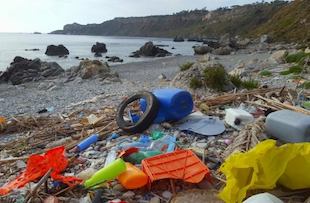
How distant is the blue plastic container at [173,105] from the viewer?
6.11m

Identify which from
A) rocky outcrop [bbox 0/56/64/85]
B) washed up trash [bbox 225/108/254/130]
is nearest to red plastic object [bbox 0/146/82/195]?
washed up trash [bbox 225/108/254/130]

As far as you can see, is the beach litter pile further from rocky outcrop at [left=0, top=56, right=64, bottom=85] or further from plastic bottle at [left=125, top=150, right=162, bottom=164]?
rocky outcrop at [left=0, top=56, right=64, bottom=85]

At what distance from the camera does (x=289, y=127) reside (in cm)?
446

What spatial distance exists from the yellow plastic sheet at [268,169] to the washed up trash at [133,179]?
1015 mm

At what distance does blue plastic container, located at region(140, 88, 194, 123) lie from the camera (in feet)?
20.1

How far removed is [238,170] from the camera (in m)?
3.39

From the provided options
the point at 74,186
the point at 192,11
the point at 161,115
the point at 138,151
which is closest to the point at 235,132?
the point at 161,115

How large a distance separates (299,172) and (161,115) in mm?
3129

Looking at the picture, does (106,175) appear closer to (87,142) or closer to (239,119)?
(87,142)

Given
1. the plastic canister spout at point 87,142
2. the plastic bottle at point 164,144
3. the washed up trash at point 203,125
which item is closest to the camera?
the plastic bottle at point 164,144

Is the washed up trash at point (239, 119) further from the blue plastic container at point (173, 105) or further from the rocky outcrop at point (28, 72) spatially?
the rocky outcrop at point (28, 72)

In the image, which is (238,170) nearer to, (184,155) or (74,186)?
(184,155)

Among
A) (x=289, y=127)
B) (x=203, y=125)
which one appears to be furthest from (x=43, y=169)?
(x=289, y=127)

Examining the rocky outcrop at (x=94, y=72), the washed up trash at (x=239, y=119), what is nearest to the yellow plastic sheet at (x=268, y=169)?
the washed up trash at (x=239, y=119)
